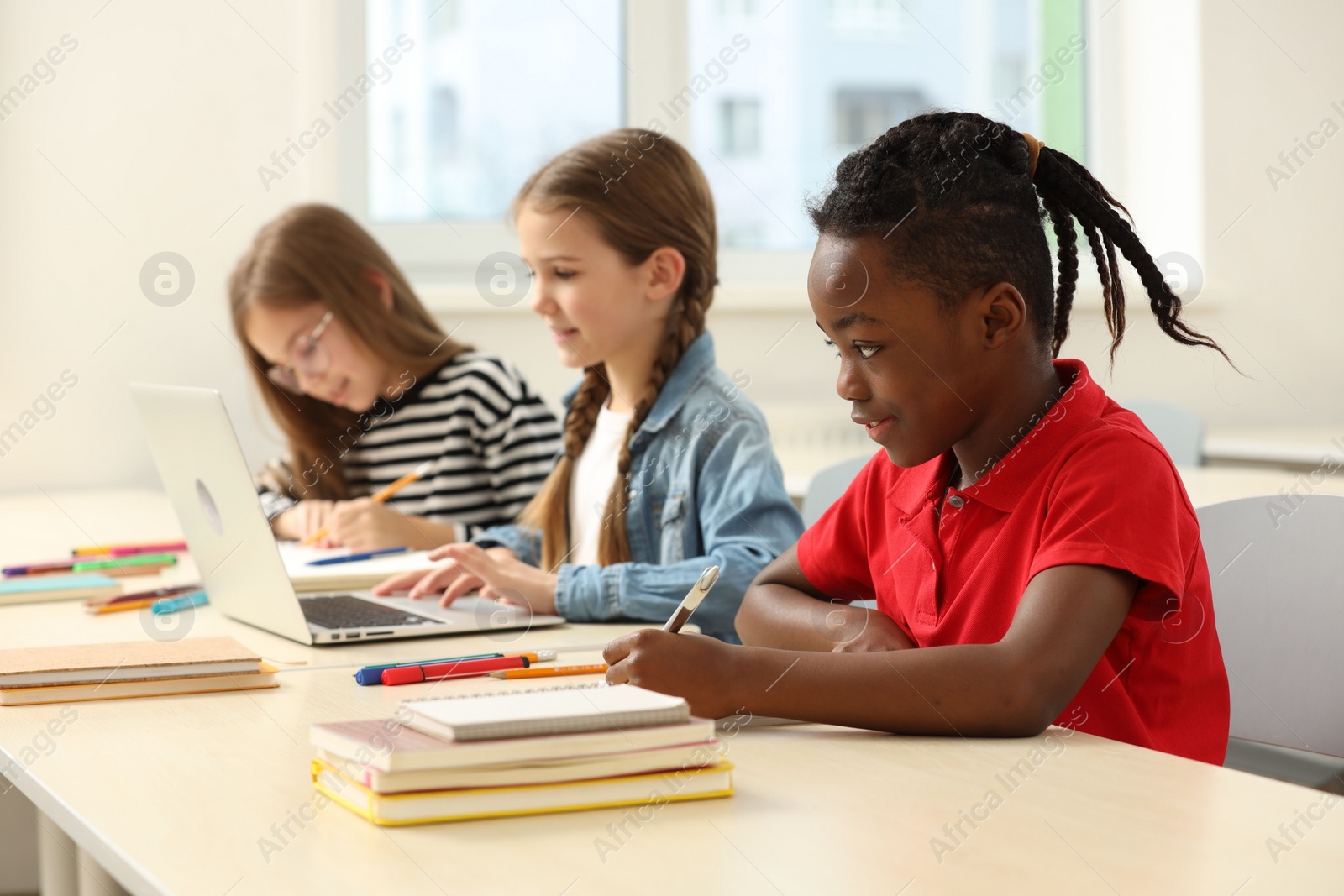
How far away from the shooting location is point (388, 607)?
1320 millimetres

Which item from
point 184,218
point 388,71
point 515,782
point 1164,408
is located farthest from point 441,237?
point 515,782

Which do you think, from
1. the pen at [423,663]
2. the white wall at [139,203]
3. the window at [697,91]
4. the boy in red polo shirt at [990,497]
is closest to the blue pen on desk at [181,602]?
the pen at [423,663]

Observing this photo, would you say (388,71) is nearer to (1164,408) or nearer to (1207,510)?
(1164,408)

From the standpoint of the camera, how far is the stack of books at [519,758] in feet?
2.19

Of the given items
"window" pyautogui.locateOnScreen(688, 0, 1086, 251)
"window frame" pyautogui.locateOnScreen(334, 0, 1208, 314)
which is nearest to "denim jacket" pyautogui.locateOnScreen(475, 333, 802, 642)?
"window frame" pyautogui.locateOnScreen(334, 0, 1208, 314)

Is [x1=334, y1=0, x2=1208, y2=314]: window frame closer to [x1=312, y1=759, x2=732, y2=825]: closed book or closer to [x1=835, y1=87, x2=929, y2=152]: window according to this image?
[x1=835, y1=87, x2=929, y2=152]: window

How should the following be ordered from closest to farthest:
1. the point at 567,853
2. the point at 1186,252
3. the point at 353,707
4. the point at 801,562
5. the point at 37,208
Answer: the point at 567,853 < the point at 353,707 < the point at 801,562 < the point at 37,208 < the point at 1186,252

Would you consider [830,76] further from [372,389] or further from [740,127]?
[372,389]

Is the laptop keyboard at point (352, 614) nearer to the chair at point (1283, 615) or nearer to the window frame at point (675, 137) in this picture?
the chair at point (1283, 615)

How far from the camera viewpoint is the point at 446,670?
101cm

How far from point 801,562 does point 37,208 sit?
74.8 inches

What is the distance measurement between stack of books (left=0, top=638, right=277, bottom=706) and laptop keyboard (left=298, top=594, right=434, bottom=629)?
0.18 metres

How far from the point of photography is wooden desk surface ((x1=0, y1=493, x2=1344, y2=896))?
596mm

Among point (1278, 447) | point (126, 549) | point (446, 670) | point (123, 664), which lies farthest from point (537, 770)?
point (1278, 447)
